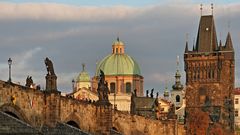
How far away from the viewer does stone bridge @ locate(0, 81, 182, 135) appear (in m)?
53.4

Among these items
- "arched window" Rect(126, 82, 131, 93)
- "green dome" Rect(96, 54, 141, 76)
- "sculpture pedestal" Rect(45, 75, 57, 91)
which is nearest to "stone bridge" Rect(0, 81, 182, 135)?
"sculpture pedestal" Rect(45, 75, 57, 91)

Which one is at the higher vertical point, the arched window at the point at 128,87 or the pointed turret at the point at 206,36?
the pointed turret at the point at 206,36

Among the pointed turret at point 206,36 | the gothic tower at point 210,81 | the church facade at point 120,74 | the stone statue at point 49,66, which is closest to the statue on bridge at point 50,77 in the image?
the stone statue at point 49,66

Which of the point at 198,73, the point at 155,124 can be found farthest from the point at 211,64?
the point at 155,124

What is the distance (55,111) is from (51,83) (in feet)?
7.38

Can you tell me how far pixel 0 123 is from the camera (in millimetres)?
46000

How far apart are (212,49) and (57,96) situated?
96.4m

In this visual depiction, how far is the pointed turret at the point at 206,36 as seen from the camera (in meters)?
154

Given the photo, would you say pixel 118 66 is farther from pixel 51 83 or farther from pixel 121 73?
pixel 51 83

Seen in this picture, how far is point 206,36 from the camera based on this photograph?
510ft

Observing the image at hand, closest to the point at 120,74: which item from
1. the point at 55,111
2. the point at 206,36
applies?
the point at 206,36

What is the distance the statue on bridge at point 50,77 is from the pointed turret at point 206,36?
3827 inches

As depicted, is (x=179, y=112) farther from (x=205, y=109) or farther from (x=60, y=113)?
(x=60, y=113)

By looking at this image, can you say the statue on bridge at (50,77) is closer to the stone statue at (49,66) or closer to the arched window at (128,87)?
the stone statue at (49,66)
